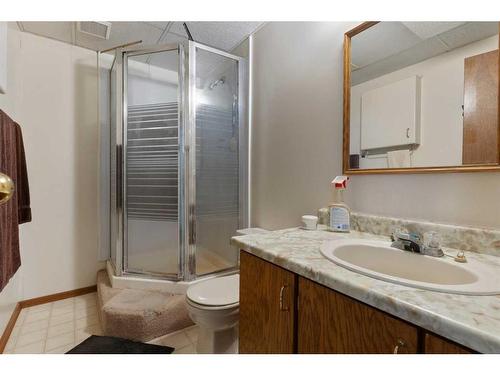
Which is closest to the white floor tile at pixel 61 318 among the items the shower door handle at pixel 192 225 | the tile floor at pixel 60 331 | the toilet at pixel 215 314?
the tile floor at pixel 60 331

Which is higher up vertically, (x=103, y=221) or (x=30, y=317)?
(x=103, y=221)

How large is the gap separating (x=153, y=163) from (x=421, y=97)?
71.1 inches

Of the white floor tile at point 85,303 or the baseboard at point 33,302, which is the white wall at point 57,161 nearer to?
the baseboard at point 33,302

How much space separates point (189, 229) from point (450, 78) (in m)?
1.78

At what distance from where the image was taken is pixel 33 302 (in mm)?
1953

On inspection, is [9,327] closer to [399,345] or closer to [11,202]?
[11,202]

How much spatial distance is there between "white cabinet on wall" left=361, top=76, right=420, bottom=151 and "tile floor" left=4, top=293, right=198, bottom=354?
5.36 feet

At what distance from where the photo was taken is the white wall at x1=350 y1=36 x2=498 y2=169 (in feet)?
3.01

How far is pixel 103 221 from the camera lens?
2229 mm

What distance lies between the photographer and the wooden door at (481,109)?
0.85 m

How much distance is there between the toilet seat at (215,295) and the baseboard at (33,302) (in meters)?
1.25

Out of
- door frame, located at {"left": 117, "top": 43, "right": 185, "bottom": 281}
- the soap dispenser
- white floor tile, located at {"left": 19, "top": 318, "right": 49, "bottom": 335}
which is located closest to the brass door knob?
the soap dispenser
